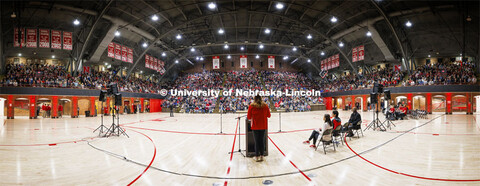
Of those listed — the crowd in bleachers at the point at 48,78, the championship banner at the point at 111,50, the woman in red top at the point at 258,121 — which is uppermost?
the championship banner at the point at 111,50

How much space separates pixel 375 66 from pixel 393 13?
13529mm

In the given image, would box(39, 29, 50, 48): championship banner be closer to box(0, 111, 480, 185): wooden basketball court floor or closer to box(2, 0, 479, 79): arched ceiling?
box(2, 0, 479, 79): arched ceiling

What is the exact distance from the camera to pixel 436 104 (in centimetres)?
2455

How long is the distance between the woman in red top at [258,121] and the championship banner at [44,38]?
24.7m

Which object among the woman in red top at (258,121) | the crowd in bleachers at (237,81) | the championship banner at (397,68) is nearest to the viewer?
the woman in red top at (258,121)

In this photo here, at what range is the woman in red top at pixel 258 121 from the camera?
185 inches

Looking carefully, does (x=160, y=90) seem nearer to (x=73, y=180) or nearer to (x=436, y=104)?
(x=73, y=180)

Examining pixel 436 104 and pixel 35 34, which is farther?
pixel 436 104

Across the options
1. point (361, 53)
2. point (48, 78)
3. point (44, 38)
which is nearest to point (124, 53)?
point (44, 38)

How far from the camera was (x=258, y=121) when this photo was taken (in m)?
4.71

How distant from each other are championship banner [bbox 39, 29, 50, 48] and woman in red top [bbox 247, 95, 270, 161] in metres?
24.7

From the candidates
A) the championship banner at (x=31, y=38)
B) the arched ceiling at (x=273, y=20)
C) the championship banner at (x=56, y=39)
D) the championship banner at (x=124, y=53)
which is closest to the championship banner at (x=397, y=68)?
the arched ceiling at (x=273, y=20)

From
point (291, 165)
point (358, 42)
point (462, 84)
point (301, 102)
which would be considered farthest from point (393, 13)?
point (291, 165)

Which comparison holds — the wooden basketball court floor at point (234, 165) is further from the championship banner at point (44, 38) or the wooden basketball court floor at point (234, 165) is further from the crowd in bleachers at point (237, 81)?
the crowd in bleachers at point (237, 81)
